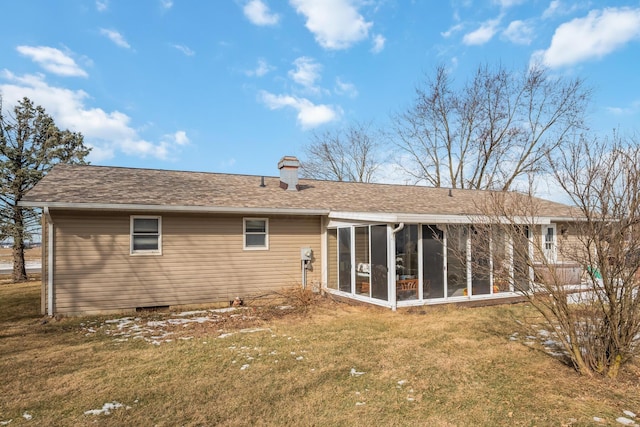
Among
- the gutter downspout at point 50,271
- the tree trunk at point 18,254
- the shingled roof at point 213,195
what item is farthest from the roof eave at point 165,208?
the tree trunk at point 18,254

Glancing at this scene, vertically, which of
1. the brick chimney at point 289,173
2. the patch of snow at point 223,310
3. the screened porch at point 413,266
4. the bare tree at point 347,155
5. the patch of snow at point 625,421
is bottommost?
the patch of snow at point 223,310

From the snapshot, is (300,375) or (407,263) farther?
(407,263)

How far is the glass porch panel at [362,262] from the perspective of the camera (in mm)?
9641

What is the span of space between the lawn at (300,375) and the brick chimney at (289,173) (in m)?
5.62

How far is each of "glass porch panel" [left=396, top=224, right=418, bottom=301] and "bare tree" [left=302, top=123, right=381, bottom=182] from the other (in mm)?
19708

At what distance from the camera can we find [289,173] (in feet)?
42.3

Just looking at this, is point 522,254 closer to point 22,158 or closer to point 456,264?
point 456,264

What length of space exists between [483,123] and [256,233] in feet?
66.8

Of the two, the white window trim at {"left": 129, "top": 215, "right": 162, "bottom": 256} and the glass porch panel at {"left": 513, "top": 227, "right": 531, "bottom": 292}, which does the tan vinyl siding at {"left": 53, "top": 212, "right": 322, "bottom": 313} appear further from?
the glass porch panel at {"left": 513, "top": 227, "right": 531, "bottom": 292}

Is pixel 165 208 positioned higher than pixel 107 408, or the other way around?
pixel 165 208

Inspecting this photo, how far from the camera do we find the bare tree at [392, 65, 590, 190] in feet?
Answer: 76.8

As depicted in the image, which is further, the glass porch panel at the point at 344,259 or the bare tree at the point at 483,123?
the bare tree at the point at 483,123

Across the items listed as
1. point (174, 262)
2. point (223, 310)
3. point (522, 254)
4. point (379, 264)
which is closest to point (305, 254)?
point (379, 264)

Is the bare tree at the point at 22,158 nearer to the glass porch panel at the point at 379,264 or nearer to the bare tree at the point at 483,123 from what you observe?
the glass porch panel at the point at 379,264
